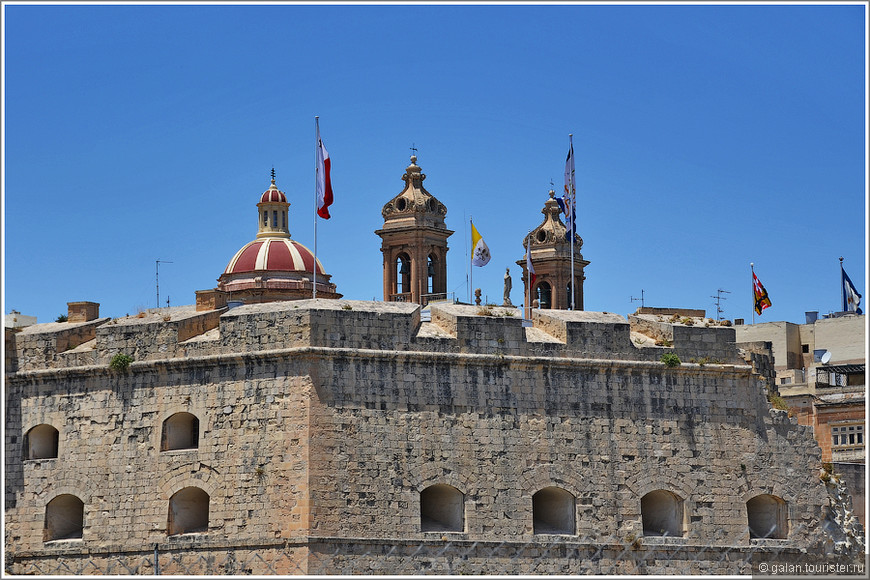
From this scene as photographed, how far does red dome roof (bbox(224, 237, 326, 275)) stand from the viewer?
50781 millimetres

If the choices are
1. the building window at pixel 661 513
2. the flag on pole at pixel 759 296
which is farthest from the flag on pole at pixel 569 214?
the flag on pole at pixel 759 296

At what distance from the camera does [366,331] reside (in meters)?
35.6

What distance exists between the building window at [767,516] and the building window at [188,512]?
1246 centimetres

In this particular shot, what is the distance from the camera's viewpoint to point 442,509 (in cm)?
3588

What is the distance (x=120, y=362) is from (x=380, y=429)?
6146mm

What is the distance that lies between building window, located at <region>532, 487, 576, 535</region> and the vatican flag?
8.47 meters

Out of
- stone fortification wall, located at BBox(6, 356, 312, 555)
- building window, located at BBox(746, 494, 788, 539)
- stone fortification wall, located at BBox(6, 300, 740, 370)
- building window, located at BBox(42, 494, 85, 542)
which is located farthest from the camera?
building window, located at BBox(746, 494, 788, 539)

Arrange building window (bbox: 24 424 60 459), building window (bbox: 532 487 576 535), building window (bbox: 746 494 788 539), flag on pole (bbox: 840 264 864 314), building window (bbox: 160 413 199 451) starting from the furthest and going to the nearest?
flag on pole (bbox: 840 264 864 314) < building window (bbox: 746 494 788 539) < building window (bbox: 24 424 60 459) < building window (bbox: 532 487 576 535) < building window (bbox: 160 413 199 451)

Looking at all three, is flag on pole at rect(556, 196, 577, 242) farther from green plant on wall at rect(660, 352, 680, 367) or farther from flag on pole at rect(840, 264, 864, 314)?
flag on pole at rect(840, 264, 864, 314)

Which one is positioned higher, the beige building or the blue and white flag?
the blue and white flag

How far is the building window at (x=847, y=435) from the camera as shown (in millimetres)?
45781

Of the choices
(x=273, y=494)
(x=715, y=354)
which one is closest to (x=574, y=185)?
(x=715, y=354)

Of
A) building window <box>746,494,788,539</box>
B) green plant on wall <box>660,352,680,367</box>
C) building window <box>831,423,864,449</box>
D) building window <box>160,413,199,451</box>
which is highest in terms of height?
green plant on wall <box>660,352,680,367</box>

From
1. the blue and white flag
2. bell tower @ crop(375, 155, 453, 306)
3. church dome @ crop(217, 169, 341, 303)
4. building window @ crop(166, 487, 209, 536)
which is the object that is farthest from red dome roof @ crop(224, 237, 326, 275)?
building window @ crop(166, 487, 209, 536)
